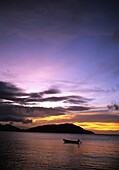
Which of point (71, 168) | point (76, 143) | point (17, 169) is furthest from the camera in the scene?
point (76, 143)

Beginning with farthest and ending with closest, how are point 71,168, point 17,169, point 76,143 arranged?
point 76,143 → point 71,168 → point 17,169

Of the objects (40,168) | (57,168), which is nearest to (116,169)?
(57,168)

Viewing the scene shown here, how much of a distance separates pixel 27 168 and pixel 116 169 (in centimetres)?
2343

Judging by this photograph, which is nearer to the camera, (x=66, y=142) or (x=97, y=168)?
(x=97, y=168)

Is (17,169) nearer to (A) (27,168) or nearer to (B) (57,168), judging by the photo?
(A) (27,168)

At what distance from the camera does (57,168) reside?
59250 mm

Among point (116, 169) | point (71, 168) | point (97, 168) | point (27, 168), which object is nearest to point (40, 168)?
point (27, 168)

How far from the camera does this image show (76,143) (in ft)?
561

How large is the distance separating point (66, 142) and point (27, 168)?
122m

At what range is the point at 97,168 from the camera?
6041 cm

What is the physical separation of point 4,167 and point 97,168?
24.2 m

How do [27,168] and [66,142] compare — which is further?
[66,142]

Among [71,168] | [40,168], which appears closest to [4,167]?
[40,168]

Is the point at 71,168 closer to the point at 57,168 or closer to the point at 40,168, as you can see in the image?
the point at 57,168
